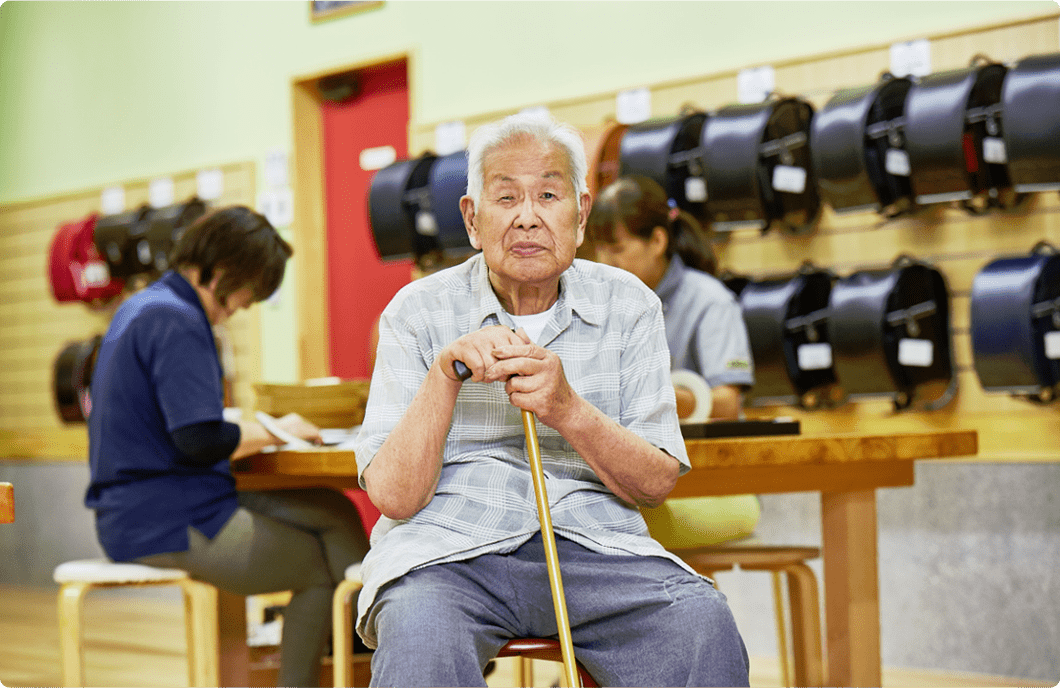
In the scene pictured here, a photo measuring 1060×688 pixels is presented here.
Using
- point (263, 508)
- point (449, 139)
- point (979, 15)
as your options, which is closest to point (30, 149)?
point (449, 139)

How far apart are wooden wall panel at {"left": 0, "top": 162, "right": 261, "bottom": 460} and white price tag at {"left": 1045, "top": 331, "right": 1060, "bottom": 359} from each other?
4684 millimetres

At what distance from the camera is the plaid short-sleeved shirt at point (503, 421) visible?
1.66m

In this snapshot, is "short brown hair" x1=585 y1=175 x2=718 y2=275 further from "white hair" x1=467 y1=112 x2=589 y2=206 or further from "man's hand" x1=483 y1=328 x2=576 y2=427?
"man's hand" x1=483 y1=328 x2=576 y2=427

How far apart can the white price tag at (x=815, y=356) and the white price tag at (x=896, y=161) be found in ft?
2.14

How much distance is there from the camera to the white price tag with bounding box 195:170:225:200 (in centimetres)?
621

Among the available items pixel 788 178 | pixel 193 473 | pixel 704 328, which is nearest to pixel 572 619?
pixel 193 473

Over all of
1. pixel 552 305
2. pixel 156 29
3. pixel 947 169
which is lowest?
pixel 552 305

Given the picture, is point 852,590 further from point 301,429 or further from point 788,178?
point 788,178

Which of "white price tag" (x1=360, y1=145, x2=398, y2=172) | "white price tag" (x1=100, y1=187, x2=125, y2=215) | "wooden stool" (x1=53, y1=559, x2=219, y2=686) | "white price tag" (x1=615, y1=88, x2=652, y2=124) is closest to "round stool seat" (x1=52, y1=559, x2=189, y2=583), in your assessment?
"wooden stool" (x1=53, y1=559, x2=219, y2=686)

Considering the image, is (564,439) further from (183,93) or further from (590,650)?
(183,93)

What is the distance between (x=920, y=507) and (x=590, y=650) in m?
2.70

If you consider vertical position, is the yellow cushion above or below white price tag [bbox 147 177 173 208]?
below

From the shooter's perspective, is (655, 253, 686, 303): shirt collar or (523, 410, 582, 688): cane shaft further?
(655, 253, 686, 303): shirt collar

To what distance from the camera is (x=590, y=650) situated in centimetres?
161
